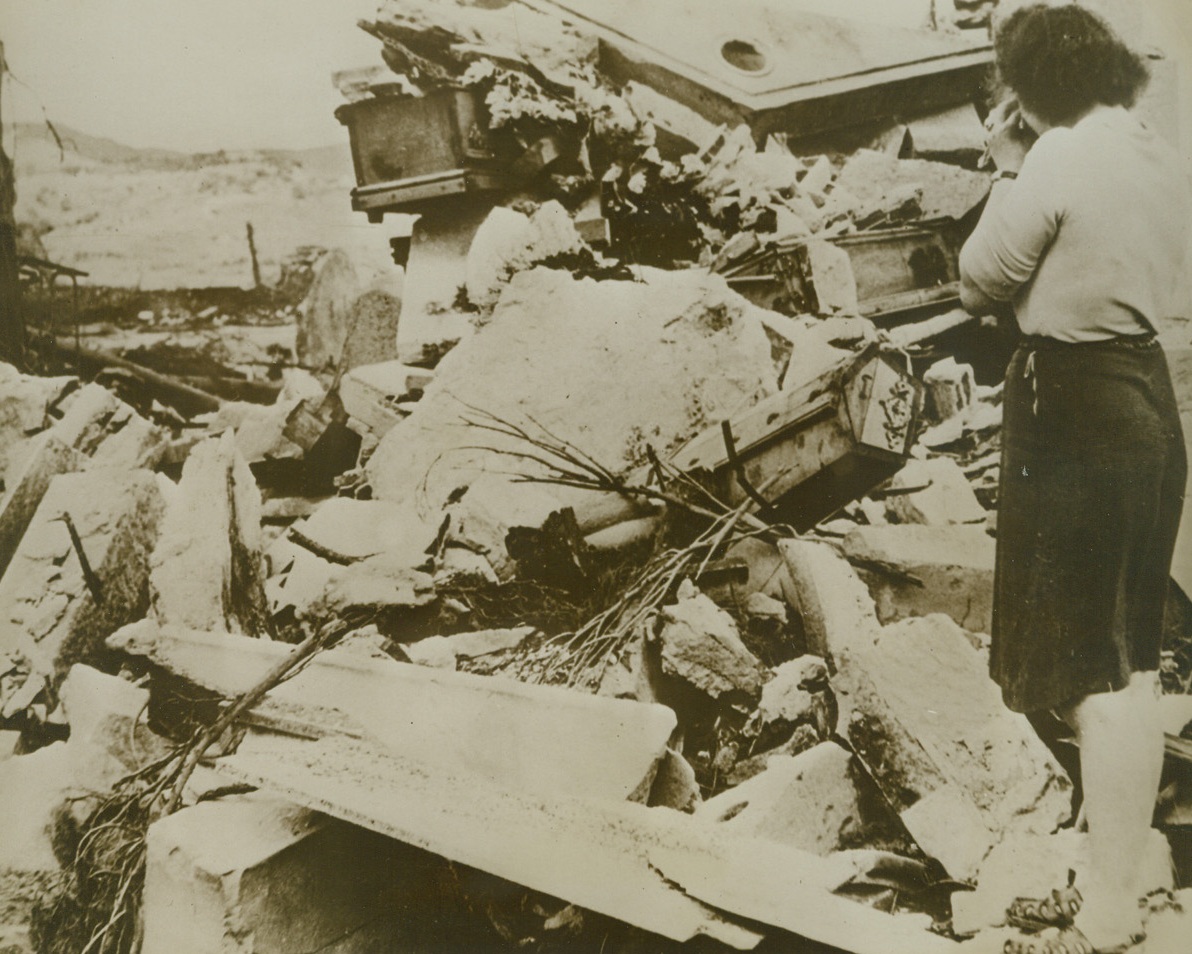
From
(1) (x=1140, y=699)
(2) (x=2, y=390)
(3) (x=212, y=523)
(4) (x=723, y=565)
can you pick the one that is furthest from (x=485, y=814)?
(2) (x=2, y=390)

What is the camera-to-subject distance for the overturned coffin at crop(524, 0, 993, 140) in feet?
6.69

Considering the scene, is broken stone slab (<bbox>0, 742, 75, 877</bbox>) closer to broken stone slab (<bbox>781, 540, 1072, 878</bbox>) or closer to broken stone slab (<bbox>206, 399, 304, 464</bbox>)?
broken stone slab (<bbox>206, 399, 304, 464</bbox>)

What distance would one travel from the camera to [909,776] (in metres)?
1.70

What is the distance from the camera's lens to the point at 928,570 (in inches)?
71.1

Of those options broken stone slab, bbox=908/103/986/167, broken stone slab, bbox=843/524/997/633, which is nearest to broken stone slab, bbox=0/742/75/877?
broken stone slab, bbox=843/524/997/633

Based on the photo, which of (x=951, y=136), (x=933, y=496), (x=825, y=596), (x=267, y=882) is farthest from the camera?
(x=951, y=136)

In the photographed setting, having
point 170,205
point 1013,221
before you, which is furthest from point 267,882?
point 1013,221

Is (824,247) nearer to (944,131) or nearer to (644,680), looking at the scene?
(944,131)

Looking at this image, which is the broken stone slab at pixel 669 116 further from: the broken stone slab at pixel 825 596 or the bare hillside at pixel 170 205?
the broken stone slab at pixel 825 596

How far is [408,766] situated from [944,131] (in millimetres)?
2093

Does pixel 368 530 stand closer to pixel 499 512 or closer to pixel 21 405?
pixel 499 512

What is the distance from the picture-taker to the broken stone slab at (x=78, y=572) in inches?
78.1

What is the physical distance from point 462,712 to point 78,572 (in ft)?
3.64

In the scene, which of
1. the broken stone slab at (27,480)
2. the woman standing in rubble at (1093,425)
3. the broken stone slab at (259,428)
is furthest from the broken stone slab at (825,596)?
the broken stone slab at (27,480)
